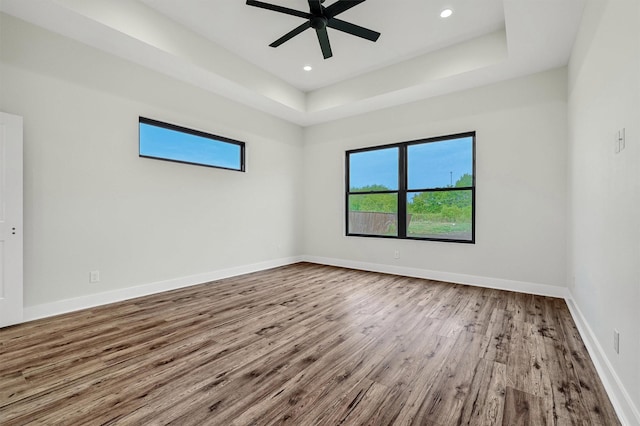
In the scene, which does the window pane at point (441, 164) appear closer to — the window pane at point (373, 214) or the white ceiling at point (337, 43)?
the window pane at point (373, 214)

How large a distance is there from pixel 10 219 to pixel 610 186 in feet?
15.7

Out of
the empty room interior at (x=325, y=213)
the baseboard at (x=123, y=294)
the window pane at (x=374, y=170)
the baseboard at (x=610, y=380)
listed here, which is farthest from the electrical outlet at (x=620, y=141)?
the baseboard at (x=123, y=294)

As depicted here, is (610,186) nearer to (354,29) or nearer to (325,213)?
(354,29)

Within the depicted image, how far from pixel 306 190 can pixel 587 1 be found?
182 inches

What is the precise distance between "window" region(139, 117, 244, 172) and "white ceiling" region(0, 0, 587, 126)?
0.70 meters

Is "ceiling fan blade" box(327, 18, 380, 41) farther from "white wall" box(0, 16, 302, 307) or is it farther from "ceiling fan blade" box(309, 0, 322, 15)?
"white wall" box(0, 16, 302, 307)

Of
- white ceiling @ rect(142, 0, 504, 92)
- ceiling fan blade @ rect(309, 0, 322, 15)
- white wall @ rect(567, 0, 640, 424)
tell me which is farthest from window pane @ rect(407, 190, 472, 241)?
ceiling fan blade @ rect(309, 0, 322, 15)

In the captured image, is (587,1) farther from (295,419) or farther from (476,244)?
A: (295,419)

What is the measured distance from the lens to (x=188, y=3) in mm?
3049

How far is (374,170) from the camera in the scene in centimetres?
529

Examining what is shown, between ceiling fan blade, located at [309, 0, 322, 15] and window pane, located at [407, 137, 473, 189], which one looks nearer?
ceiling fan blade, located at [309, 0, 322, 15]

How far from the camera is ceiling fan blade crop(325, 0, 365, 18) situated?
260 centimetres

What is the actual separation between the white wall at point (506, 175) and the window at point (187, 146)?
2522mm

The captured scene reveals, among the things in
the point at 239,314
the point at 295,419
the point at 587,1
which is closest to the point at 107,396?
the point at 295,419
